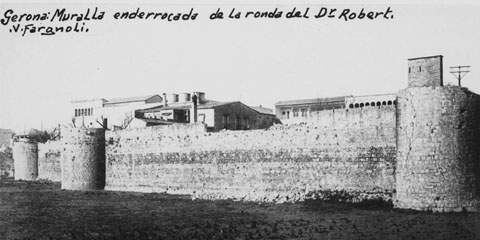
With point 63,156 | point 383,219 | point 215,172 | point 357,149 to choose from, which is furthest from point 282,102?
point 383,219

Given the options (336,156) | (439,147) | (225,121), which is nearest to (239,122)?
(225,121)

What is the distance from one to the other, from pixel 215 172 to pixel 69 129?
13.1 meters

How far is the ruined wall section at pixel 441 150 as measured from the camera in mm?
22750

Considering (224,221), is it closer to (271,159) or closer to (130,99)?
(271,159)

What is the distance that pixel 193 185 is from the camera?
33656 mm

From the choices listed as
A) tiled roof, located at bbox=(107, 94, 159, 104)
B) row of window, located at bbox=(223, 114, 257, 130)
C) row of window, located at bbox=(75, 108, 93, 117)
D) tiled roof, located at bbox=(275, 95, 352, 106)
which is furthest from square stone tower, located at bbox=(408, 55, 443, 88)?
row of window, located at bbox=(75, 108, 93, 117)

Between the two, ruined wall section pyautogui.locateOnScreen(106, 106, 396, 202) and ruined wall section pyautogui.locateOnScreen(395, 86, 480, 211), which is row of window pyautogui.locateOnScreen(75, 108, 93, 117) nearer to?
ruined wall section pyautogui.locateOnScreen(106, 106, 396, 202)

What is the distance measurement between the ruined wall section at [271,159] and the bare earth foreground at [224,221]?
1.45 metres

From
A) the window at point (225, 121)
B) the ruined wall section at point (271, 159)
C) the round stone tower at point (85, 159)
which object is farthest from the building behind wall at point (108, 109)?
the ruined wall section at point (271, 159)

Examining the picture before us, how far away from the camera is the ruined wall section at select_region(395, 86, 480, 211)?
896 inches

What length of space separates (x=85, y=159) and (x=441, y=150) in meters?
24.7

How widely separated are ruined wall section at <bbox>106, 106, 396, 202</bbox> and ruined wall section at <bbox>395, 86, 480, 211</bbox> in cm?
171

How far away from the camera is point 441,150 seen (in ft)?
75.1

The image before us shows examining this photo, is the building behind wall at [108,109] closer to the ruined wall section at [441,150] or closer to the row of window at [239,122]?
the row of window at [239,122]
